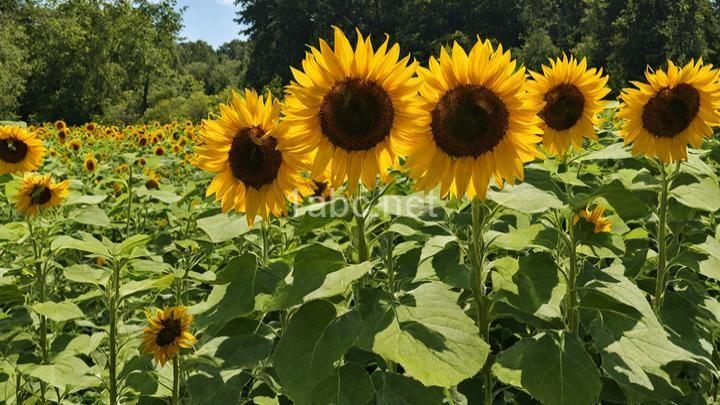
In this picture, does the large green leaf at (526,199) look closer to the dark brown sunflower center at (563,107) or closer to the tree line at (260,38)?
the dark brown sunflower center at (563,107)

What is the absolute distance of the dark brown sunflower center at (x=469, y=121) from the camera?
1.55 meters

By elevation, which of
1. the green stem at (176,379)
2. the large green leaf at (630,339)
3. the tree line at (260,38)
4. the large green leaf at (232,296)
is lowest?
the green stem at (176,379)

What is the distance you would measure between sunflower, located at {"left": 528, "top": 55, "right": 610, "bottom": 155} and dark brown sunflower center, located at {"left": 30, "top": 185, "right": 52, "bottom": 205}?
94.0 inches

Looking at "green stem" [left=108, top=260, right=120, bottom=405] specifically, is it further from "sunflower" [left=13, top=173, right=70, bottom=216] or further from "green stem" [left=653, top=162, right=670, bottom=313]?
"green stem" [left=653, top=162, right=670, bottom=313]

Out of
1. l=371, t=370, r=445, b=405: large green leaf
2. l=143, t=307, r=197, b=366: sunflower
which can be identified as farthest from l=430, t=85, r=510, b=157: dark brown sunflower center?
l=143, t=307, r=197, b=366: sunflower

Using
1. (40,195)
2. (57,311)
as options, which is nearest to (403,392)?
(57,311)

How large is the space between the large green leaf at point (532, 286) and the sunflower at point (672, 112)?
→ 27.8 inches

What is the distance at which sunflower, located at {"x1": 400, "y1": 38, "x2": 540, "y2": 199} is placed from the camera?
1.54m

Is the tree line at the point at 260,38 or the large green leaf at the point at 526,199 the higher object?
the tree line at the point at 260,38

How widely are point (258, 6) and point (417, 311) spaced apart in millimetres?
72717

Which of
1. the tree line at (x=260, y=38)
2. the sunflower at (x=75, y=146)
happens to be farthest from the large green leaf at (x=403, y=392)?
the tree line at (x=260, y=38)

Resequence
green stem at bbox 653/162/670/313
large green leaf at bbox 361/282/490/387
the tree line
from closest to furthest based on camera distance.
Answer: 1. large green leaf at bbox 361/282/490/387
2. green stem at bbox 653/162/670/313
3. the tree line

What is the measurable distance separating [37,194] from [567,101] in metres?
2.51

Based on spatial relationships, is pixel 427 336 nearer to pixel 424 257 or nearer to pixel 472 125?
pixel 424 257
